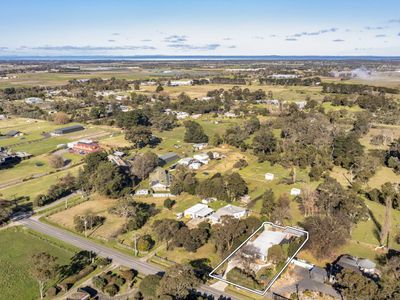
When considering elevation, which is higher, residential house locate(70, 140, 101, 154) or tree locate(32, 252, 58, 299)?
tree locate(32, 252, 58, 299)

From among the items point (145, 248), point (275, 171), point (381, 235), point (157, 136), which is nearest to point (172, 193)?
point (145, 248)

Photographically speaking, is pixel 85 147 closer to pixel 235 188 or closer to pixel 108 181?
pixel 108 181

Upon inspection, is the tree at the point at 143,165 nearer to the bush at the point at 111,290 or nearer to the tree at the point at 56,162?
the tree at the point at 56,162

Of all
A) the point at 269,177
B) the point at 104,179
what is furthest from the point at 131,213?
the point at 269,177

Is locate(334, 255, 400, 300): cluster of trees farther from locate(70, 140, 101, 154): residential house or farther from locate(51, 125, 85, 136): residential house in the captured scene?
locate(51, 125, 85, 136): residential house

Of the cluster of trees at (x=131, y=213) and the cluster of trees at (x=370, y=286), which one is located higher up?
the cluster of trees at (x=370, y=286)

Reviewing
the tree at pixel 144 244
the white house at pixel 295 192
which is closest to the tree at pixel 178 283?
the tree at pixel 144 244

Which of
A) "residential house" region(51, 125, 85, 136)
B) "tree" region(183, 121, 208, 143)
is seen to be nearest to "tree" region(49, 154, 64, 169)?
"residential house" region(51, 125, 85, 136)
